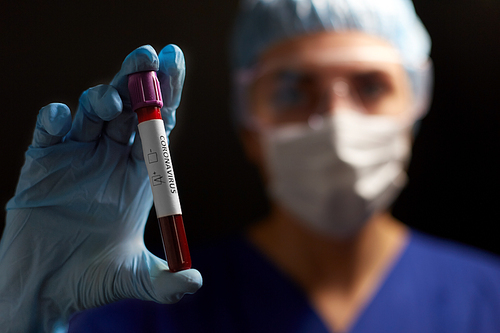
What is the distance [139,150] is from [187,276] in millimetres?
215

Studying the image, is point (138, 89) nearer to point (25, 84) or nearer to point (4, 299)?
point (4, 299)

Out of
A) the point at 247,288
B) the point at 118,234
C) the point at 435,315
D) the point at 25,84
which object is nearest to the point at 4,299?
the point at 118,234

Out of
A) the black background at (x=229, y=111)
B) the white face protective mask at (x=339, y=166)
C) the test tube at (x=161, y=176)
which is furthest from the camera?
the black background at (x=229, y=111)

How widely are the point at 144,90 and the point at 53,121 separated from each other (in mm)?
149

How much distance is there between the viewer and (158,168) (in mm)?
523

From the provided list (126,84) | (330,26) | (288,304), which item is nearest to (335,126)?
(330,26)

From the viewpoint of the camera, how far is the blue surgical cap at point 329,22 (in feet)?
3.84

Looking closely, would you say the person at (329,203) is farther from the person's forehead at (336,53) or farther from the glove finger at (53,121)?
the glove finger at (53,121)

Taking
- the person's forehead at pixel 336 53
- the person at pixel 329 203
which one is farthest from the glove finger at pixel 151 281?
the person's forehead at pixel 336 53

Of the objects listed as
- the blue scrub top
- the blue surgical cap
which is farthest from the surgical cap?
the blue scrub top

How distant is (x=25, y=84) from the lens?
4.28ft

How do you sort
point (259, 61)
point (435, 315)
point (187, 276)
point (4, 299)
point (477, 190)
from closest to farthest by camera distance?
point (187, 276), point (4, 299), point (435, 315), point (259, 61), point (477, 190)

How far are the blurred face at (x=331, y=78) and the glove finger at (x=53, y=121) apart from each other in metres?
0.72

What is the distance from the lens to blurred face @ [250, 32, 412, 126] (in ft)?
3.75
